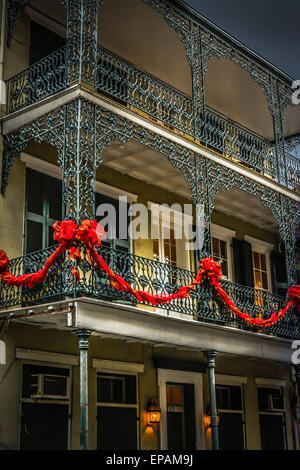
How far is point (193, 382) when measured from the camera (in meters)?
12.7

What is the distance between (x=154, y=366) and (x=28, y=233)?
→ 3610 mm

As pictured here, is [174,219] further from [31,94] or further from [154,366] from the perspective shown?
[31,94]

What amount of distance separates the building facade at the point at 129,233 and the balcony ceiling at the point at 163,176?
0.05 metres

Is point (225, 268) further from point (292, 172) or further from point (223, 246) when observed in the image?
point (292, 172)

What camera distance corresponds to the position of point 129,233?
11.9m

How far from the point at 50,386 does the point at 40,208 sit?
2885mm

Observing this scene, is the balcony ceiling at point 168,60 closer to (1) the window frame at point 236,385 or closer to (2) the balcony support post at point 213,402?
(2) the balcony support post at point 213,402

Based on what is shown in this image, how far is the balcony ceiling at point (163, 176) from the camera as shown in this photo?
11.5 metres

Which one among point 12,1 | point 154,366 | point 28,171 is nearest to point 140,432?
point 154,366

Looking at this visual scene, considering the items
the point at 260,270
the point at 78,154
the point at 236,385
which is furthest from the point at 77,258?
the point at 260,270

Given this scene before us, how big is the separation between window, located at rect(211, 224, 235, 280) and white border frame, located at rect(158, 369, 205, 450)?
2.60m

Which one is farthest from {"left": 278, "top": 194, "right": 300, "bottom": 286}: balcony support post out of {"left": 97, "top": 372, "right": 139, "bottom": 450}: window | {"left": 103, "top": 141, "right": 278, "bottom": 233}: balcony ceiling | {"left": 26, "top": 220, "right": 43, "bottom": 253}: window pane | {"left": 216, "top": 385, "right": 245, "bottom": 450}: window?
{"left": 26, "top": 220, "right": 43, "bottom": 253}: window pane

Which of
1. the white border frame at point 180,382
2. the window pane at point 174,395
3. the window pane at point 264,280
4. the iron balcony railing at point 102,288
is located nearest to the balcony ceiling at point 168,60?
the window pane at point 264,280

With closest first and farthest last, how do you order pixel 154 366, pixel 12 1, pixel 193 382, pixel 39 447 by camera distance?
pixel 39 447
pixel 12 1
pixel 154 366
pixel 193 382
